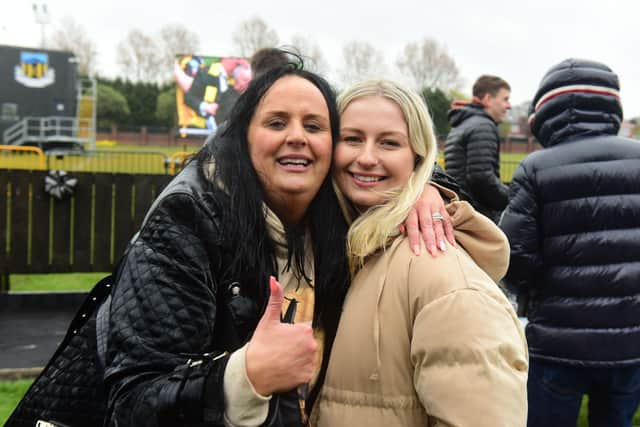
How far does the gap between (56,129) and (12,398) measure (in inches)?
1133

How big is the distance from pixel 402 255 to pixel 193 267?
55 cm

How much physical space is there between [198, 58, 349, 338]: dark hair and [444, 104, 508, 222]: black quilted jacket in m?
3.61

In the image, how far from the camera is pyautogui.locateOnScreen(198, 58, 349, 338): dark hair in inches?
62.6

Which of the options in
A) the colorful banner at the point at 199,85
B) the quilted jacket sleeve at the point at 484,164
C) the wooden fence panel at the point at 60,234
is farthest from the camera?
the colorful banner at the point at 199,85

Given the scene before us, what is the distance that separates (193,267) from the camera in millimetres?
1493

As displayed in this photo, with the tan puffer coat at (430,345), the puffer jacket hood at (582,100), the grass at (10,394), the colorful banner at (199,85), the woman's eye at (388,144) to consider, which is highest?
the colorful banner at (199,85)

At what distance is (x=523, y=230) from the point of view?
9.71ft

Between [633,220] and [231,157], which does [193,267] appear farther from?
[633,220]

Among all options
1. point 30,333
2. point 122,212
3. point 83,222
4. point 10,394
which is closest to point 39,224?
point 83,222

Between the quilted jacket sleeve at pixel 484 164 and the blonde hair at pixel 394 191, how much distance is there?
11.8 ft

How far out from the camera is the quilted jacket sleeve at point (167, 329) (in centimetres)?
139

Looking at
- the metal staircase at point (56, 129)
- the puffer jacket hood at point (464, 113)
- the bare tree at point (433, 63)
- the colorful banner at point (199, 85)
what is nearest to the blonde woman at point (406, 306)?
the puffer jacket hood at point (464, 113)

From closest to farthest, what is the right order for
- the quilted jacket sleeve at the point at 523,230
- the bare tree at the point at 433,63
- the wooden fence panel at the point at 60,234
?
the quilted jacket sleeve at the point at 523,230 < the wooden fence panel at the point at 60,234 < the bare tree at the point at 433,63

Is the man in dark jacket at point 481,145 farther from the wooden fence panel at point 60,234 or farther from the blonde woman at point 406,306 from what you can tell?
the wooden fence panel at point 60,234
